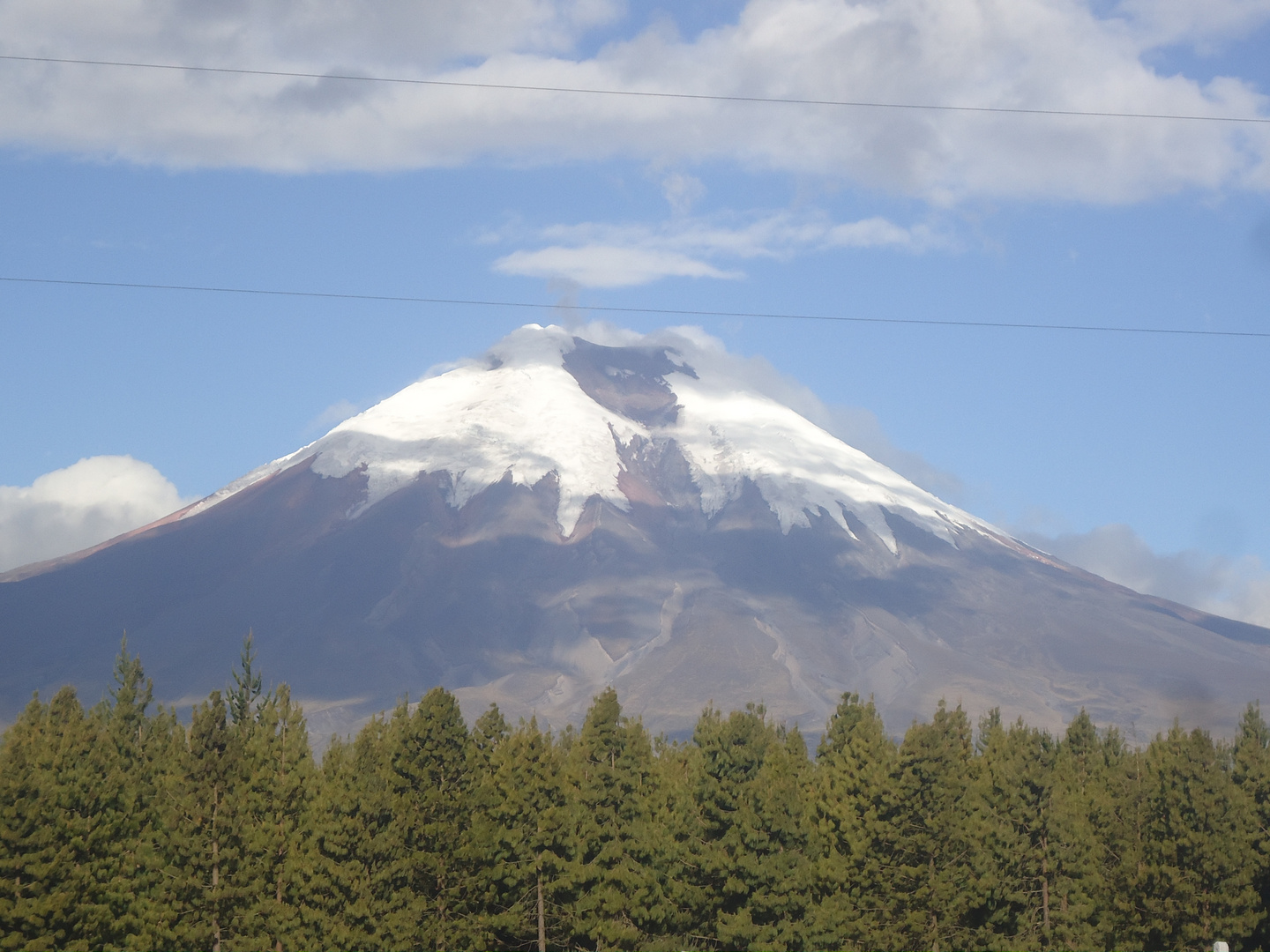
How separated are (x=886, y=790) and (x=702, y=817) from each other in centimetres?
755

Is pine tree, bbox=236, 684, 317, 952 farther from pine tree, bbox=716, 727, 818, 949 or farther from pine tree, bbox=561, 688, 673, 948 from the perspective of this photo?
pine tree, bbox=716, 727, 818, 949

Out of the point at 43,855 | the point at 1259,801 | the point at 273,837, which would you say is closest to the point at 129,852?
the point at 43,855

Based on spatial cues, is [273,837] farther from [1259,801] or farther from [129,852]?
[1259,801]

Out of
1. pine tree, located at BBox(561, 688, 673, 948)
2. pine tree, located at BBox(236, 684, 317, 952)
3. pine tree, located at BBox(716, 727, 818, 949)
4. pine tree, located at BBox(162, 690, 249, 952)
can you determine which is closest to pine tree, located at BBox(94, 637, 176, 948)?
pine tree, located at BBox(162, 690, 249, 952)

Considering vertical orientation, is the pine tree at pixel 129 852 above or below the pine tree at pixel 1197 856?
above

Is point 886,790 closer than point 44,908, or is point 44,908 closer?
point 44,908

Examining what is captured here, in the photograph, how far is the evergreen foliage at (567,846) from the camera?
46.2m

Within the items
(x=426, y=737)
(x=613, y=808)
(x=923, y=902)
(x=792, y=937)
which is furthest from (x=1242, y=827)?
(x=426, y=737)

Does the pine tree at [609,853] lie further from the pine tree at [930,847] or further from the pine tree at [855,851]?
the pine tree at [930,847]

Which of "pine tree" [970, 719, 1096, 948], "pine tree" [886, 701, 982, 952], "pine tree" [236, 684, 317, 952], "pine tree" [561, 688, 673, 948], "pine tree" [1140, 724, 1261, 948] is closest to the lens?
"pine tree" [236, 684, 317, 952]

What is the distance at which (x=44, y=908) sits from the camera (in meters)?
42.9

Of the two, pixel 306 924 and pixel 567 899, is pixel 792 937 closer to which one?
pixel 567 899

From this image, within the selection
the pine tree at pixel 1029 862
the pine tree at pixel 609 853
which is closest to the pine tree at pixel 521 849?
the pine tree at pixel 609 853

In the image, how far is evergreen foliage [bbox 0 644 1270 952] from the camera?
46188 millimetres
